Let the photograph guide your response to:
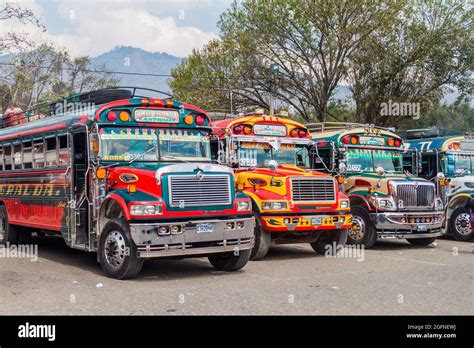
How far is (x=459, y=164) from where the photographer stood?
1756 centimetres

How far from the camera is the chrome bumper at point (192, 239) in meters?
9.17

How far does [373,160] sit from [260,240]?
4828 millimetres

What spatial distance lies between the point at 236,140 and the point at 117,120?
327 centimetres

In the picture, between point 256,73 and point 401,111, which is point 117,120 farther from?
point 401,111

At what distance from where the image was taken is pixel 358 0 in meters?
27.9

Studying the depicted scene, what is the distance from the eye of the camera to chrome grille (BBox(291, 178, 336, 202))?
1214 centimetres

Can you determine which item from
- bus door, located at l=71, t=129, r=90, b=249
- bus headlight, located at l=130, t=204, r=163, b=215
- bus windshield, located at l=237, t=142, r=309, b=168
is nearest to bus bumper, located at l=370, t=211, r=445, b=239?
bus windshield, located at l=237, t=142, r=309, b=168

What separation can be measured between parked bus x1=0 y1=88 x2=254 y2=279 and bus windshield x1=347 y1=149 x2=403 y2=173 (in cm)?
509

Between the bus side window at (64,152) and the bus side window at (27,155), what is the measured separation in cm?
161

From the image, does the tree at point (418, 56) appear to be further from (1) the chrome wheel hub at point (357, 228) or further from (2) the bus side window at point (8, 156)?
(2) the bus side window at point (8, 156)

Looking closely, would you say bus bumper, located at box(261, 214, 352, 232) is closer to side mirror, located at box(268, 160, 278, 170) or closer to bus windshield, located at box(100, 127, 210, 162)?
side mirror, located at box(268, 160, 278, 170)

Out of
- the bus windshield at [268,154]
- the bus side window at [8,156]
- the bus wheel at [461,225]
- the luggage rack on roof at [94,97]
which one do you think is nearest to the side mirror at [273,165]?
the bus windshield at [268,154]

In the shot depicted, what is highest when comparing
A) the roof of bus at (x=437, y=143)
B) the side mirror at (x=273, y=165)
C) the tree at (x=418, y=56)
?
the tree at (x=418, y=56)

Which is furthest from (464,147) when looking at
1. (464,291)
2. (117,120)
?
(117,120)
